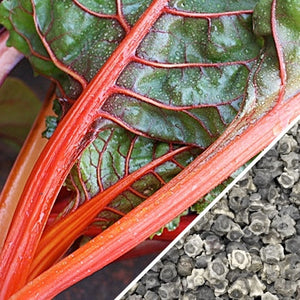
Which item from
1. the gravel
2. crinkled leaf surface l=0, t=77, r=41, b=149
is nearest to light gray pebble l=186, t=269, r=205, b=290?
the gravel

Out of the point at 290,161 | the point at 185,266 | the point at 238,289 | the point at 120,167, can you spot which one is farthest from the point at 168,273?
the point at 290,161

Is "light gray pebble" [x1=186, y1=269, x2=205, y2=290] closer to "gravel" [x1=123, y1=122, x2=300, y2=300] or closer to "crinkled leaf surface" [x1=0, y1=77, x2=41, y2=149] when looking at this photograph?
"gravel" [x1=123, y1=122, x2=300, y2=300]

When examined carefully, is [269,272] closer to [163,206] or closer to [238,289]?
[238,289]

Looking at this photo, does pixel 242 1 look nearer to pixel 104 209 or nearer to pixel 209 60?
pixel 209 60

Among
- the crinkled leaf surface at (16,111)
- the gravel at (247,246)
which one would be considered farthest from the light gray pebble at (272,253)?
the crinkled leaf surface at (16,111)

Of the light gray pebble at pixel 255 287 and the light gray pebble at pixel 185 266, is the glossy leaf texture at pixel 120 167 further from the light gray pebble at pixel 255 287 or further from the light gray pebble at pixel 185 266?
the light gray pebble at pixel 255 287

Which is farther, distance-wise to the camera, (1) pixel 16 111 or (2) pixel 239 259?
(1) pixel 16 111
